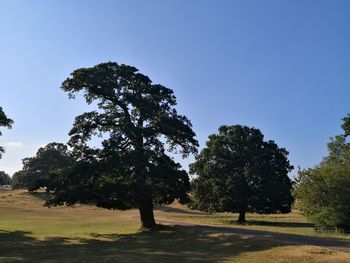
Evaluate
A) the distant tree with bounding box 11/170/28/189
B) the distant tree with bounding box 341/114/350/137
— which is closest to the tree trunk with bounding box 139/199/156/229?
the distant tree with bounding box 341/114/350/137

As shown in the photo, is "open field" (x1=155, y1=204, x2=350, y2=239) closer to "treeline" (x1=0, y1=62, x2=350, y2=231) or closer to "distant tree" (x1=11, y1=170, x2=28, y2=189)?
"treeline" (x1=0, y1=62, x2=350, y2=231)

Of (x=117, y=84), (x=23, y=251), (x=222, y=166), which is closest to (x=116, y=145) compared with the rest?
(x=117, y=84)

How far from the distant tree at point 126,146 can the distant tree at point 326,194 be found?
1021 centimetres

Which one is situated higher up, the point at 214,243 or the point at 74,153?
the point at 74,153

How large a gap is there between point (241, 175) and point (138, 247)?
100ft

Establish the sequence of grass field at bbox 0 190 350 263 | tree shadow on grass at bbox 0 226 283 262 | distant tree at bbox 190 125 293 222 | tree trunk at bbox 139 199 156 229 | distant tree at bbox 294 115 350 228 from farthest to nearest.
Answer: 1. distant tree at bbox 190 125 293 222
2. tree trunk at bbox 139 199 156 229
3. distant tree at bbox 294 115 350 228
4. tree shadow on grass at bbox 0 226 283 262
5. grass field at bbox 0 190 350 263

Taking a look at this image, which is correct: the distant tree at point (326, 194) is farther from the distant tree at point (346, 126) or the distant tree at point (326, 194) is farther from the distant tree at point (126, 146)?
the distant tree at point (346, 126)

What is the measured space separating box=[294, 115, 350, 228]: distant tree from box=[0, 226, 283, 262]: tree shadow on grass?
9905mm

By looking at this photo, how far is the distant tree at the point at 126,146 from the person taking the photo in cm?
3972

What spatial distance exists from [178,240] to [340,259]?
14.7 m

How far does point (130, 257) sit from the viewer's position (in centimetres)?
2491

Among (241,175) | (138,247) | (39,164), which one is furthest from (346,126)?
(39,164)

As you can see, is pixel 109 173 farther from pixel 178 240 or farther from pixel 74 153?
pixel 178 240

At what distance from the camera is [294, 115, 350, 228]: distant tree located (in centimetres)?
3769
